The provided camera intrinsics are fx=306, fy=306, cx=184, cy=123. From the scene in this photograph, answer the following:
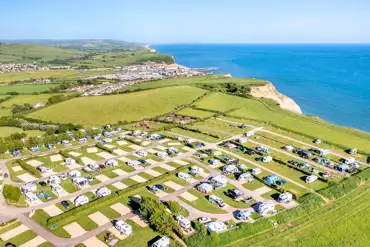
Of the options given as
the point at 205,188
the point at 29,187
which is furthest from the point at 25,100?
the point at 205,188

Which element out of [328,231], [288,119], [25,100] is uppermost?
[288,119]

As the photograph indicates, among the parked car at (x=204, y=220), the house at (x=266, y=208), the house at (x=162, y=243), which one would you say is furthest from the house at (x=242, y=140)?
the house at (x=162, y=243)

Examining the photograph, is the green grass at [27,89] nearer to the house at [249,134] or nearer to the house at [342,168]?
the house at [249,134]

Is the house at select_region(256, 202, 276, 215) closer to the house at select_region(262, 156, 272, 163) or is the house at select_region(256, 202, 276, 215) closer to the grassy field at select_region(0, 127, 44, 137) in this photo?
the house at select_region(262, 156, 272, 163)

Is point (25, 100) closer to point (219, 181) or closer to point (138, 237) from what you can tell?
point (219, 181)

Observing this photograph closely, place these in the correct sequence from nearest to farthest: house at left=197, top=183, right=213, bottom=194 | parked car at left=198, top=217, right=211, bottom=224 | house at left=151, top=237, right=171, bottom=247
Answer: house at left=151, top=237, right=171, bottom=247 → parked car at left=198, top=217, right=211, bottom=224 → house at left=197, top=183, right=213, bottom=194

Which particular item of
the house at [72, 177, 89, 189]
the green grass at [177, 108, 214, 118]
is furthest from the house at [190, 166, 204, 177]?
the green grass at [177, 108, 214, 118]

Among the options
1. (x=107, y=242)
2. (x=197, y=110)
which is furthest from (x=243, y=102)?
(x=107, y=242)

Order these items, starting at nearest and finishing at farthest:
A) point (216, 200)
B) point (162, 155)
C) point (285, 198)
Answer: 1. point (216, 200)
2. point (285, 198)
3. point (162, 155)
